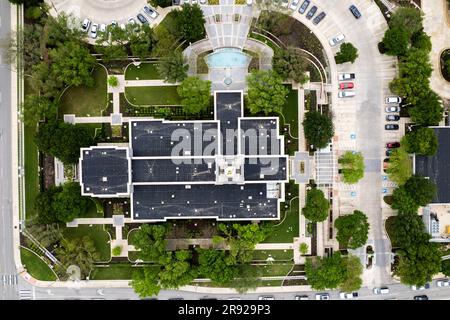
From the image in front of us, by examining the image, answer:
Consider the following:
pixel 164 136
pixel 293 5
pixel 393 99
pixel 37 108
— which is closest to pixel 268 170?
pixel 164 136

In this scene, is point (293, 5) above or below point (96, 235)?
above

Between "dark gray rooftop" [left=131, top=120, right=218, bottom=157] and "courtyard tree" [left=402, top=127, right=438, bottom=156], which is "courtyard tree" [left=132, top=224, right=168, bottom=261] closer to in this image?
"dark gray rooftop" [left=131, top=120, right=218, bottom=157]

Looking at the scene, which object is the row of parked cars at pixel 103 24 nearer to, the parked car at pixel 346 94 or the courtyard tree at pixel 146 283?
the parked car at pixel 346 94

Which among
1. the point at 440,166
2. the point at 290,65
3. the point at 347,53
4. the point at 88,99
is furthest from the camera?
the point at 88,99

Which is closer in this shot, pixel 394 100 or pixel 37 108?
pixel 37 108

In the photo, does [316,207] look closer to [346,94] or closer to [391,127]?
[391,127]

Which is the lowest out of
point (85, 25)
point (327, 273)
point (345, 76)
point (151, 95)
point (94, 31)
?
point (327, 273)
